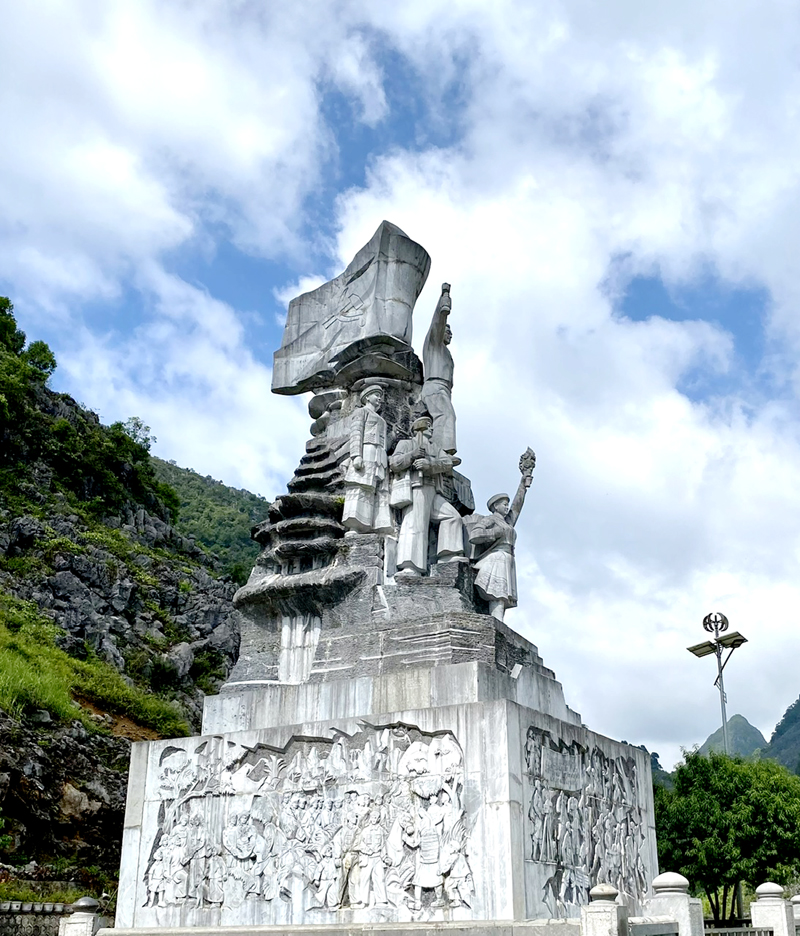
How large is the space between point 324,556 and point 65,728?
7.87m

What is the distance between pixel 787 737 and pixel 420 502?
87.4m

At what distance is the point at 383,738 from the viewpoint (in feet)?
33.6

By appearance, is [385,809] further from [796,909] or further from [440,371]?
[796,909]

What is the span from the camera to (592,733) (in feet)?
37.3

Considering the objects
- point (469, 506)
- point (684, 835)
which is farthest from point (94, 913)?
point (684, 835)

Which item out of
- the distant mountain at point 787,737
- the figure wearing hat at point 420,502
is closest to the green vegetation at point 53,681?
the figure wearing hat at point 420,502

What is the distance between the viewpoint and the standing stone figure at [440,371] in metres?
13.8

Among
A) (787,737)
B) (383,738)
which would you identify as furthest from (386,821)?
(787,737)

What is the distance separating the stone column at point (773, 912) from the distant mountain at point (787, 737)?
251 feet

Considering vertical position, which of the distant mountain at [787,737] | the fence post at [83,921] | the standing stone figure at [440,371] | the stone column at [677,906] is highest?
the distant mountain at [787,737]

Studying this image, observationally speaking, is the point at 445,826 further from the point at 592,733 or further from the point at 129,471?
the point at 129,471

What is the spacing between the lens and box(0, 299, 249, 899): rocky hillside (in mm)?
15867

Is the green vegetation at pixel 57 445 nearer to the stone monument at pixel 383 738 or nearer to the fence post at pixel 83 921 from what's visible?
the stone monument at pixel 383 738

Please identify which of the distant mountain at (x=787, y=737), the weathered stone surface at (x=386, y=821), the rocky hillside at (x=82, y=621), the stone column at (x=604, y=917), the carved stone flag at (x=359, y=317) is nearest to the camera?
the stone column at (x=604, y=917)
